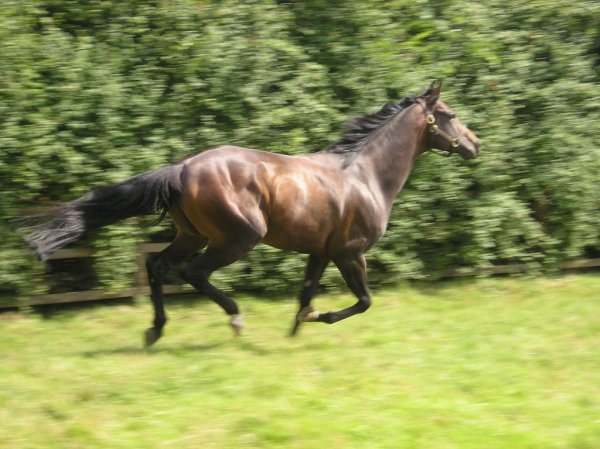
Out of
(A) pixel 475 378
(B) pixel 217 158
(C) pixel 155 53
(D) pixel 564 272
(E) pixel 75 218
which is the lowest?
(D) pixel 564 272

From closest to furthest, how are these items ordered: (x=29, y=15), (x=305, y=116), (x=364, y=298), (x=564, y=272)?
1. (x=364, y=298)
2. (x=29, y=15)
3. (x=305, y=116)
4. (x=564, y=272)

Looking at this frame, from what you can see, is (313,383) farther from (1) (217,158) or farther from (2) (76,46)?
(2) (76,46)

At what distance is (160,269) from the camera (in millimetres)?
5988

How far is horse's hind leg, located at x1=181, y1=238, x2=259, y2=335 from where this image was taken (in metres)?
5.78

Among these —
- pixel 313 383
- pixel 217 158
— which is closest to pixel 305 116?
pixel 217 158

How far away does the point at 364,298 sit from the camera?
633cm

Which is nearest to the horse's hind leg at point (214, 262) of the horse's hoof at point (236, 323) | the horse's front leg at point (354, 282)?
the horse's hoof at point (236, 323)

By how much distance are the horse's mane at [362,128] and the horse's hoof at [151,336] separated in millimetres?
2040

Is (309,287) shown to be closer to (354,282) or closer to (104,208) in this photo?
(354,282)

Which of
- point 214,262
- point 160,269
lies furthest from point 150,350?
point 214,262

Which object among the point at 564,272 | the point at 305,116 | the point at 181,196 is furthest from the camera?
the point at 564,272

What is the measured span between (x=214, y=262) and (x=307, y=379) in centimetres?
114

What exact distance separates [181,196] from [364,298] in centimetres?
170

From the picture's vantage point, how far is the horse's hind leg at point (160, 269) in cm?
599
